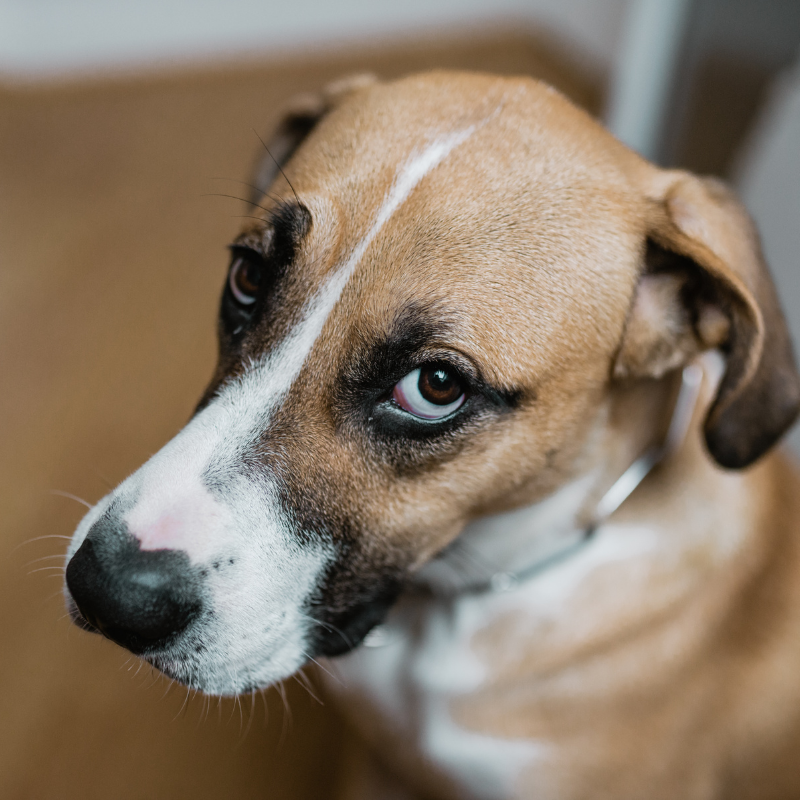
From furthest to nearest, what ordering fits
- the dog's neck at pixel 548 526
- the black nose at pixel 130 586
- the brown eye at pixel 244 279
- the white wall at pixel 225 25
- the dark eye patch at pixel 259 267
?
the white wall at pixel 225 25, the dog's neck at pixel 548 526, the brown eye at pixel 244 279, the dark eye patch at pixel 259 267, the black nose at pixel 130 586

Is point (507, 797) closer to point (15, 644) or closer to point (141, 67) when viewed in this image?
point (15, 644)

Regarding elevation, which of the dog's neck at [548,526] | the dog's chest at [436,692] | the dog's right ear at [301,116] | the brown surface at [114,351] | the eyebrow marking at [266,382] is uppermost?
the dog's right ear at [301,116]

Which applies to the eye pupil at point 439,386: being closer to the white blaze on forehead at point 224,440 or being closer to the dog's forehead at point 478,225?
the dog's forehead at point 478,225

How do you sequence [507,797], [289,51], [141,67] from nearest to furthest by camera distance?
[507,797] → [141,67] → [289,51]

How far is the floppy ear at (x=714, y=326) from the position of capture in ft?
5.21

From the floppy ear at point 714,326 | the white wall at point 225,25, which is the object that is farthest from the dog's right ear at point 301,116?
the white wall at point 225,25

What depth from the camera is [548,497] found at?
1749 millimetres

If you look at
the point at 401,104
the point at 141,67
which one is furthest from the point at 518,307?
the point at 141,67

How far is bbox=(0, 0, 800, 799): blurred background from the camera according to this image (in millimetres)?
2512

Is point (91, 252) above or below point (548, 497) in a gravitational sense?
below

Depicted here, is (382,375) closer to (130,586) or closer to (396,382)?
(396,382)

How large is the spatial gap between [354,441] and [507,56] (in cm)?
571

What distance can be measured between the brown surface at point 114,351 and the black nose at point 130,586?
1.53 ft

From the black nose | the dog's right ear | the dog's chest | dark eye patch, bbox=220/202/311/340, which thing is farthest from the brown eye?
the dog's chest
